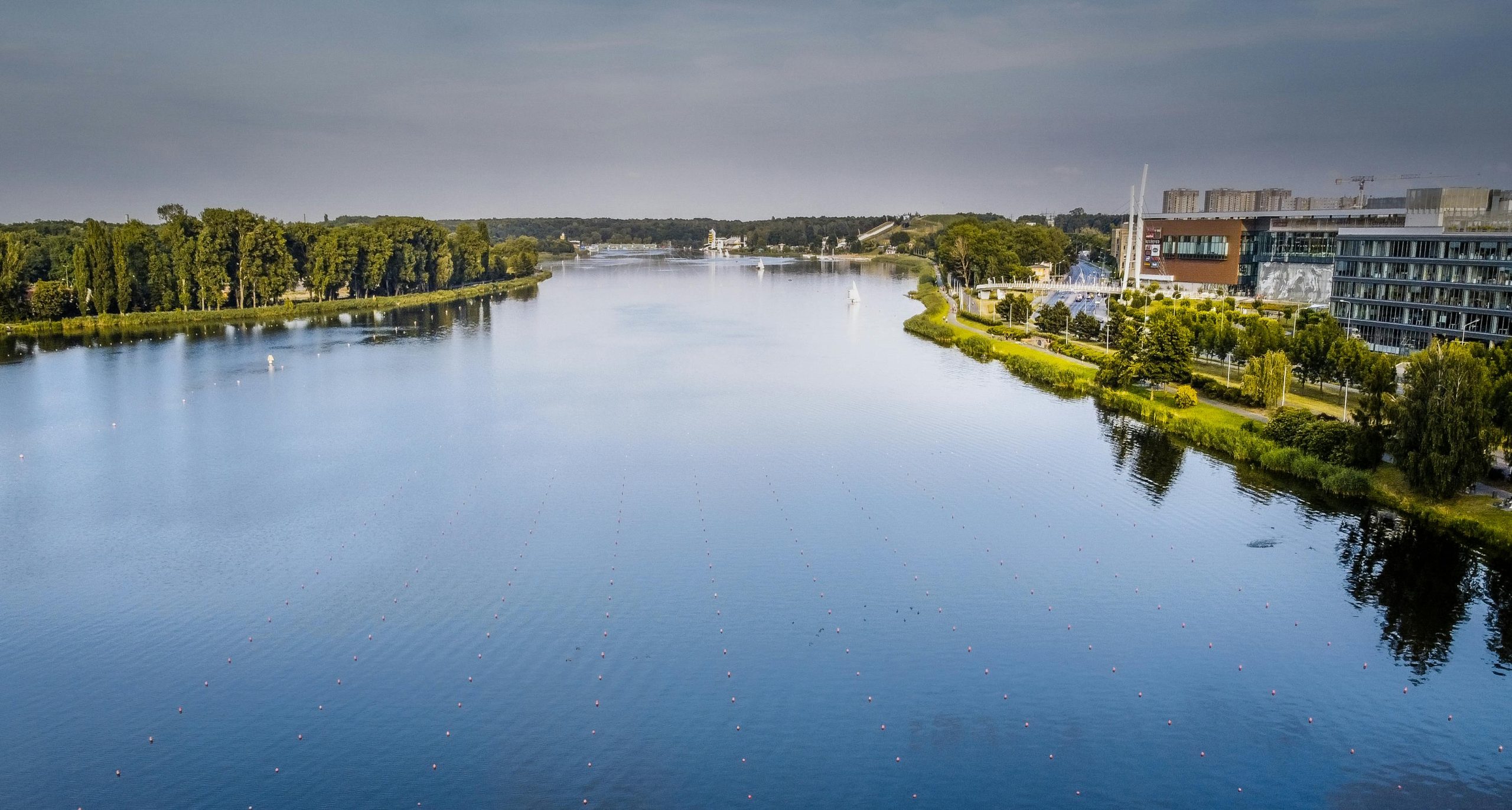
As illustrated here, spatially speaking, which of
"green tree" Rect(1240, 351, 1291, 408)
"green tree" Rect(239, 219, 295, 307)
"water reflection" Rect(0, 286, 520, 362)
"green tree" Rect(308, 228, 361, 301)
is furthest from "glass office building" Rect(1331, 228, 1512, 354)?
"green tree" Rect(239, 219, 295, 307)

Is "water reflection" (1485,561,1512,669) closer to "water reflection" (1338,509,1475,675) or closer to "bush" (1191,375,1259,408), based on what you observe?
"water reflection" (1338,509,1475,675)

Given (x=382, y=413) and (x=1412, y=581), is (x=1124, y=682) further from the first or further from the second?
(x=382, y=413)

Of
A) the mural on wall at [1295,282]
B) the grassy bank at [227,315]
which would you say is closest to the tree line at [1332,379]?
the mural on wall at [1295,282]

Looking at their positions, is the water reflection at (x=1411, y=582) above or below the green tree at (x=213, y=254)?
below

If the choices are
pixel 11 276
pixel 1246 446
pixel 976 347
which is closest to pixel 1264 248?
pixel 976 347

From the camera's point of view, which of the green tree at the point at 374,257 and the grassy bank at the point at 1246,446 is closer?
the grassy bank at the point at 1246,446

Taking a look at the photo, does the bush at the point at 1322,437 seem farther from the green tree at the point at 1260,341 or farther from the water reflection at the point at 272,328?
the water reflection at the point at 272,328
